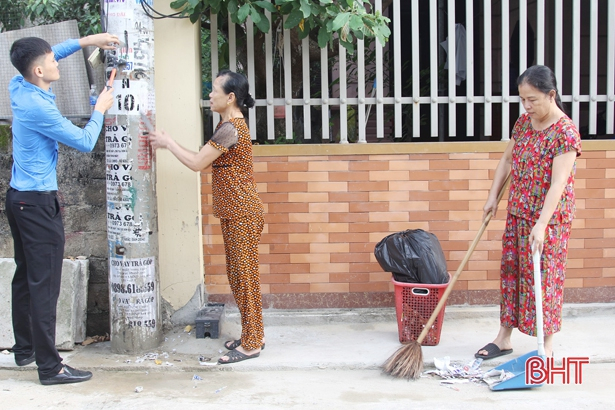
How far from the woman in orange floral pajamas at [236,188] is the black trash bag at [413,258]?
2.95 feet

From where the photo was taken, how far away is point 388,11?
23.4 feet

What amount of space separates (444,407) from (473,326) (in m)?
1.35

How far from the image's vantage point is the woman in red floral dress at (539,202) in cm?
355

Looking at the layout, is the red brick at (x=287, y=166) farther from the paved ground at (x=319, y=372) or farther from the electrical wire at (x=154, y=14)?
the electrical wire at (x=154, y=14)

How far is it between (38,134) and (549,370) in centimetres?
321

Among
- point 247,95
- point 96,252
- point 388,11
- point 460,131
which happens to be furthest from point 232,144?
point 388,11

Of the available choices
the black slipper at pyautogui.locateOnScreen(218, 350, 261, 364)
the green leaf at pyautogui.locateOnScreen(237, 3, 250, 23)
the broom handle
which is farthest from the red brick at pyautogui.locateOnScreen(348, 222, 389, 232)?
the green leaf at pyautogui.locateOnScreen(237, 3, 250, 23)

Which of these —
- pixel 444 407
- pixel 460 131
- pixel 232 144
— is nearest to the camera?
pixel 444 407

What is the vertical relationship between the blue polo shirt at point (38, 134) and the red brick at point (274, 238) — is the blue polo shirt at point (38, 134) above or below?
above

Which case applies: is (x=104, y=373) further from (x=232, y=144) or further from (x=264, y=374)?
(x=232, y=144)

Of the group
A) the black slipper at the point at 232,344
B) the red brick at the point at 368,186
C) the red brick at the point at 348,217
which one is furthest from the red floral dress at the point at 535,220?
the black slipper at the point at 232,344

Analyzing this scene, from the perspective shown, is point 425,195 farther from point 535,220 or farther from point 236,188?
point 236,188

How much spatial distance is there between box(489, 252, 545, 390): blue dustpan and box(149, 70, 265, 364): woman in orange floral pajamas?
1.53 m

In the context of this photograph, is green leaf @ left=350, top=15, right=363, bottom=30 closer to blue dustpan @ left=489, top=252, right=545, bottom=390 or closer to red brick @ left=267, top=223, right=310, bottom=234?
red brick @ left=267, top=223, right=310, bottom=234
